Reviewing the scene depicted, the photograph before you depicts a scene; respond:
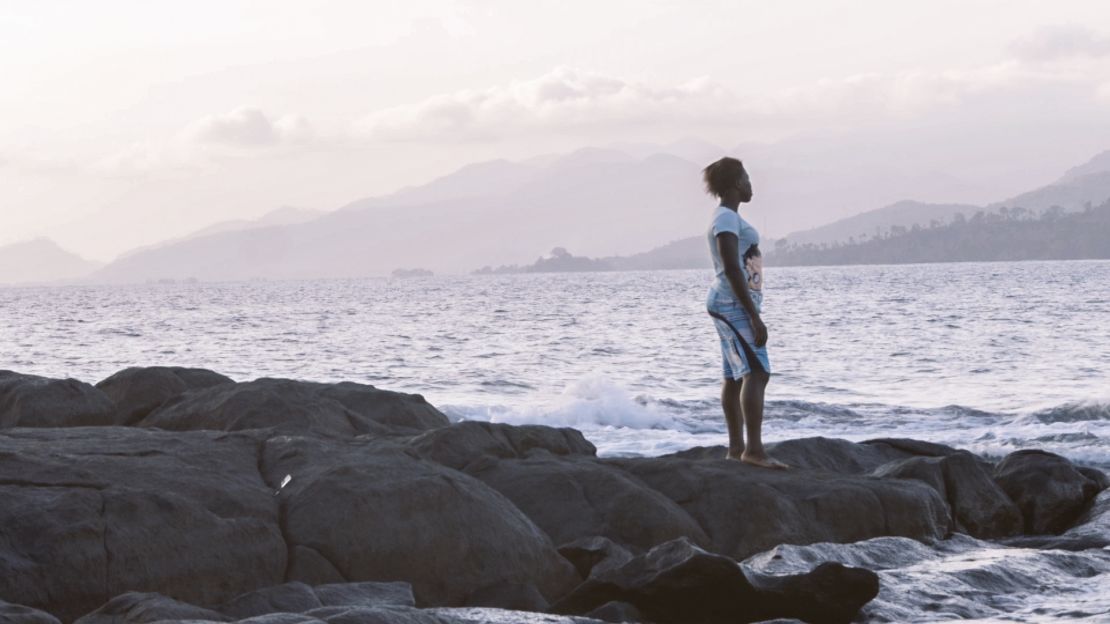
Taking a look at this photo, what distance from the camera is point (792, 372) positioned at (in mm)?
29250

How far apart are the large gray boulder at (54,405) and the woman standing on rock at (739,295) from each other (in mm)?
5448

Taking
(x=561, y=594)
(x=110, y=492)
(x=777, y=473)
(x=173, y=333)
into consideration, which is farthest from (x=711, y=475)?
(x=173, y=333)

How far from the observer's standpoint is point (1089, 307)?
58.2 meters

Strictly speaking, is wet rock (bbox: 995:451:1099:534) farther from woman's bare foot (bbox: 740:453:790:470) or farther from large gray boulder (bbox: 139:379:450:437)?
large gray boulder (bbox: 139:379:450:437)

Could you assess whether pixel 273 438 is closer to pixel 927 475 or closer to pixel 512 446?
pixel 512 446

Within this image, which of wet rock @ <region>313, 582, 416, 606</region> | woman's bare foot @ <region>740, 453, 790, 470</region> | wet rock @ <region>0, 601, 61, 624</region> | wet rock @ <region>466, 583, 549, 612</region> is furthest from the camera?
woman's bare foot @ <region>740, 453, 790, 470</region>

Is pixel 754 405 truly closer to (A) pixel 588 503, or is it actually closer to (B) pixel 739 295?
(B) pixel 739 295

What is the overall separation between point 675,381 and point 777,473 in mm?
18762

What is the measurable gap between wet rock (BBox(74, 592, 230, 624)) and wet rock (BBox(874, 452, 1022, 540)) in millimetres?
6037

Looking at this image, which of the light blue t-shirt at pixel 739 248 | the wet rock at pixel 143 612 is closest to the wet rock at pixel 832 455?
the light blue t-shirt at pixel 739 248

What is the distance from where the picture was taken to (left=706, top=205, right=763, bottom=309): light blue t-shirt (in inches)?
340

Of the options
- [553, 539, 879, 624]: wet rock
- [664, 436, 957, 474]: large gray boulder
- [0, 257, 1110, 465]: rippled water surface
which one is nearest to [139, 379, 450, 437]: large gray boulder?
[664, 436, 957, 474]: large gray boulder

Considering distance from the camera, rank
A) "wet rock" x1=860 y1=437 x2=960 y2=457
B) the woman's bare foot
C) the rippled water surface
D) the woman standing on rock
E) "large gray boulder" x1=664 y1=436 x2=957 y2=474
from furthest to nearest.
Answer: the rippled water surface
"wet rock" x1=860 y1=437 x2=960 y2=457
"large gray boulder" x1=664 y1=436 x2=957 y2=474
the woman's bare foot
the woman standing on rock

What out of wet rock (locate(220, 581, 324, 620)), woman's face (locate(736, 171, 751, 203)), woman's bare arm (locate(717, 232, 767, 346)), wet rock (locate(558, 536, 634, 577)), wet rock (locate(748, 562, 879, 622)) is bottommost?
wet rock (locate(748, 562, 879, 622))
